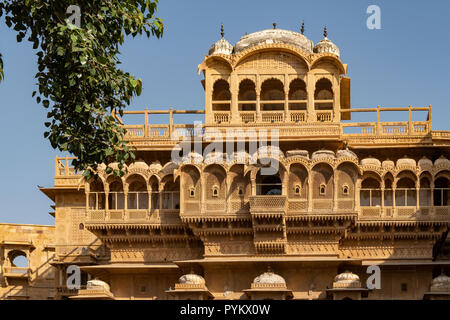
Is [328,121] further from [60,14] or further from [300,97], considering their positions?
[60,14]

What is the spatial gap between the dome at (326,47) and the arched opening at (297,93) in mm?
1337

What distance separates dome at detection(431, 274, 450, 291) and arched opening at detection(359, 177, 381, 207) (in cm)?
366

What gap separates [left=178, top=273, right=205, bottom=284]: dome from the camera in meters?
29.6

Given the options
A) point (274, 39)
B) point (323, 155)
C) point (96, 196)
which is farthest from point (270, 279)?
point (274, 39)

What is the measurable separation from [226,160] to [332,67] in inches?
221

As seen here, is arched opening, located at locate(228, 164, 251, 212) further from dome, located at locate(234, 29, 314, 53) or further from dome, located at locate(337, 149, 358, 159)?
dome, located at locate(234, 29, 314, 53)

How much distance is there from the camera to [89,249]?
35094 mm

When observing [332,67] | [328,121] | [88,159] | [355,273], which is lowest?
[355,273]

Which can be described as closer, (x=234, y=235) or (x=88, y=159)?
(x=88, y=159)

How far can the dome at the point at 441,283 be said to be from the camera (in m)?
29.0

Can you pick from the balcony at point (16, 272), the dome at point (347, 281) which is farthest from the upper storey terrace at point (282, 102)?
the balcony at point (16, 272)
